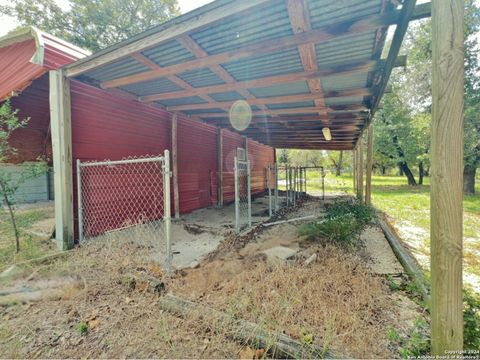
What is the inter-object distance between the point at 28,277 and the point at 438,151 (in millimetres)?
4088

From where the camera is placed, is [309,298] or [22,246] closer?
[309,298]

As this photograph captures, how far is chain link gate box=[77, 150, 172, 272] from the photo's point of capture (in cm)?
409

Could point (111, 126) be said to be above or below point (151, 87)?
below

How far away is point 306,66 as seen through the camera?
3.31m

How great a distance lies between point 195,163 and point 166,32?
4.93 meters

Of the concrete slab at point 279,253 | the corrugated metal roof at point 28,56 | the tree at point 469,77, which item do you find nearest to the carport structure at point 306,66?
the corrugated metal roof at point 28,56

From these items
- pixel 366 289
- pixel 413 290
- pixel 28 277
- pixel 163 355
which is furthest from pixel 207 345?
pixel 28 277

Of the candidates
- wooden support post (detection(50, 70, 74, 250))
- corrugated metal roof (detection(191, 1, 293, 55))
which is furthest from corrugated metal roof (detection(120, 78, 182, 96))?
corrugated metal roof (detection(191, 1, 293, 55))

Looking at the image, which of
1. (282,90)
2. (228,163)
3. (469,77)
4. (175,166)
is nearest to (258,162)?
(228,163)

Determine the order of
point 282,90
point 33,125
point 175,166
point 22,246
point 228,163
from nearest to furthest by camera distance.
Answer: point 22,246 < point 282,90 < point 33,125 < point 175,166 < point 228,163

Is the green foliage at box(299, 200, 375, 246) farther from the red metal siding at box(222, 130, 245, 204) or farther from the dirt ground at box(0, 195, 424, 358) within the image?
the red metal siding at box(222, 130, 245, 204)

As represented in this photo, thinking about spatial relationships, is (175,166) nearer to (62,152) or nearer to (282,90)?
(62,152)

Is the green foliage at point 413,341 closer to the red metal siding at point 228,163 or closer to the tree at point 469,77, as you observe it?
the red metal siding at point 228,163

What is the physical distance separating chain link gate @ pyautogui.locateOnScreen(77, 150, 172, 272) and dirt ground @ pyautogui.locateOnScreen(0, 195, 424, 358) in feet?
2.53
